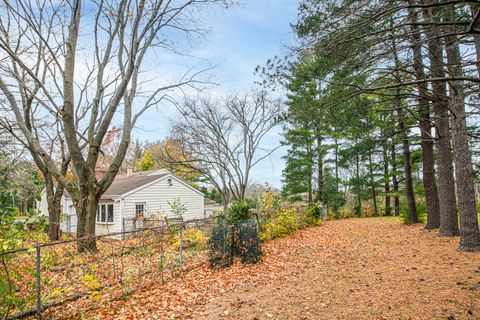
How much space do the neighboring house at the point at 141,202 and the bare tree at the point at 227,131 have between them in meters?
3.30

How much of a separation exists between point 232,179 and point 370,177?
12014mm

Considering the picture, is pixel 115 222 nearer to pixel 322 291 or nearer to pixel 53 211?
pixel 53 211

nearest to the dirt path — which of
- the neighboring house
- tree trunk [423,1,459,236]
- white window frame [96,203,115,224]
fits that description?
tree trunk [423,1,459,236]

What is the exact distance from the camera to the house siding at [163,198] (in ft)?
53.3

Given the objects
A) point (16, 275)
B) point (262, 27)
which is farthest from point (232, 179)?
point (16, 275)

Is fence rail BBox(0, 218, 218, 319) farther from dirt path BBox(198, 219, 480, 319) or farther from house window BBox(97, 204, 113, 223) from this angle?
house window BBox(97, 204, 113, 223)

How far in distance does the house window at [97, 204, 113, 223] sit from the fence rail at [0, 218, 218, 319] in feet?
33.4

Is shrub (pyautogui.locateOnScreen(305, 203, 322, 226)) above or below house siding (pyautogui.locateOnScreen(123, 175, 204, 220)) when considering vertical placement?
below

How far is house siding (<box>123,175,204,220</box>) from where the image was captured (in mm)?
16250

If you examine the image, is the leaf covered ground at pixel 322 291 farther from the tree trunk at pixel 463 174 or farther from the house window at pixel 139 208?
the house window at pixel 139 208

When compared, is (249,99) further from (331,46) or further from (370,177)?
(370,177)

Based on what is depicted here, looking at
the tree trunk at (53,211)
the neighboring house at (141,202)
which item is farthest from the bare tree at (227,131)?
the tree trunk at (53,211)

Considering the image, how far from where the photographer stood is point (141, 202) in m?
16.7

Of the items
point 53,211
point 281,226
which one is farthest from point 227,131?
point 53,211
